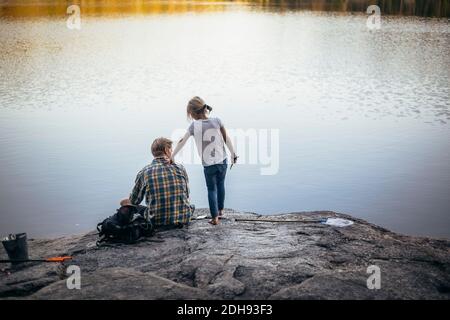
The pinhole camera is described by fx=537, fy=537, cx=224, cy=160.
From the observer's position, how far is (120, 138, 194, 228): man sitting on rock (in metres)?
6.80

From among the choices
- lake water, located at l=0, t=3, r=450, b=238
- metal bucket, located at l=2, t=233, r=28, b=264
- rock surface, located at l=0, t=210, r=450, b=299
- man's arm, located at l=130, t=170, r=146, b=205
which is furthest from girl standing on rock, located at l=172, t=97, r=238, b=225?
lake water, located at l=0, t=3, r=450, b=238

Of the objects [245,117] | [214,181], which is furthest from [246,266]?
[245,117]

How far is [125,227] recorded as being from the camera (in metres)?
6.48

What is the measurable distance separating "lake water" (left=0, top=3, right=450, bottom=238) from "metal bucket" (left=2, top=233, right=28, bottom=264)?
3008mm

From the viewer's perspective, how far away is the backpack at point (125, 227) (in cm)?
643

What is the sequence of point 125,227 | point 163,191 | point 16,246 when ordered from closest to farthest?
point 16,246 → point 125,227 → point 163,191

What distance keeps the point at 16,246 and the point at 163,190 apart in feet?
6.04

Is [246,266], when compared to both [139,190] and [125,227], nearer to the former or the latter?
[125,227]

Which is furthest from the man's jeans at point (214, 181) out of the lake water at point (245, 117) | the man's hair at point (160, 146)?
the lake water at point (245, 117)

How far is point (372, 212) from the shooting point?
10078 mm

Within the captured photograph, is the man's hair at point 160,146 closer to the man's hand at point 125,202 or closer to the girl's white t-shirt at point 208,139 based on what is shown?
the girl's white t-shirt at point 208,139

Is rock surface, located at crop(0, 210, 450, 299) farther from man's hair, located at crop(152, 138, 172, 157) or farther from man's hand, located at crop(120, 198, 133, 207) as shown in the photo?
man's hair, located at crop(152, 138, 172, 157)

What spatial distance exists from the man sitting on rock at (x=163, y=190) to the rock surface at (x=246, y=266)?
24cm
